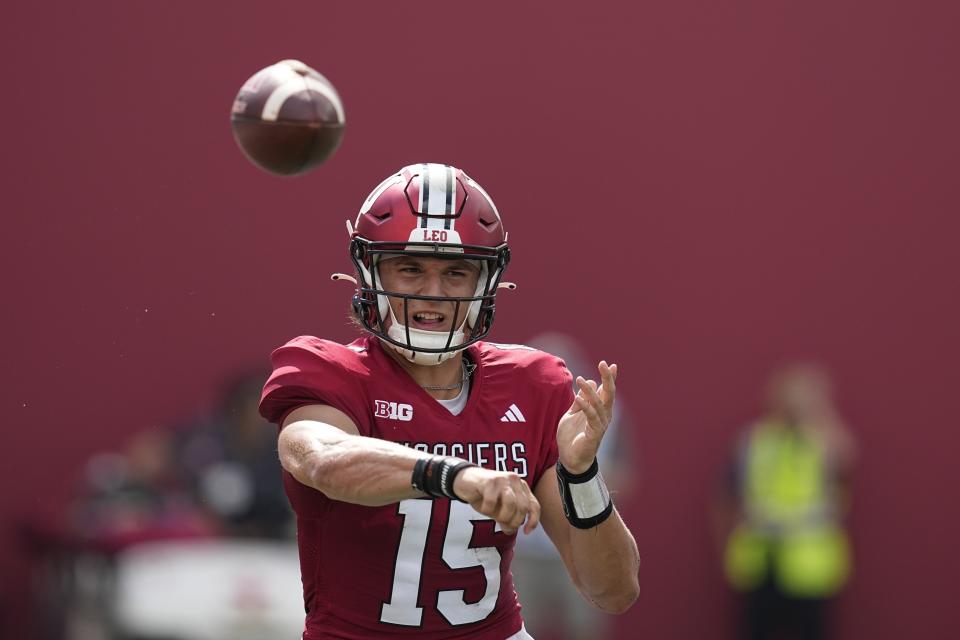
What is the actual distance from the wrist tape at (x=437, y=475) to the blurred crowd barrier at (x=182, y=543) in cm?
417

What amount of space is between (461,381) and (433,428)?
230 millimetres

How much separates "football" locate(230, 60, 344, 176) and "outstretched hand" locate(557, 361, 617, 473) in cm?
118

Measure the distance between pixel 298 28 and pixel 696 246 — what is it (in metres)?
2.83

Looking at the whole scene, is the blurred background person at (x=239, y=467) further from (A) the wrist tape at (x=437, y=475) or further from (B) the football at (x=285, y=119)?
(A) the wrist tape at (x=437, y=475)

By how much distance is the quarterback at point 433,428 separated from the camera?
343 centimetres

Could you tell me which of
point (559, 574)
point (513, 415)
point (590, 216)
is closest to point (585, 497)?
point (513, 415)

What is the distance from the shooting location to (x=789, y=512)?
9094mm

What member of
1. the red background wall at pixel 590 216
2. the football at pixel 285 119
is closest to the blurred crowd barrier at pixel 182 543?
the red background wall at pixel 590 216

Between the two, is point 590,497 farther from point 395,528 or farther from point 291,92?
point 291,92

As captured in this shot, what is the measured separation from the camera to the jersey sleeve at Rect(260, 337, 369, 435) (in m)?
3.41

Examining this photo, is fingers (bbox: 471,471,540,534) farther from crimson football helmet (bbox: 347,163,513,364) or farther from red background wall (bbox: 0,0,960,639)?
red background wall (bbox: 0,0,960,639)

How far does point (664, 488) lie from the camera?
9789mm

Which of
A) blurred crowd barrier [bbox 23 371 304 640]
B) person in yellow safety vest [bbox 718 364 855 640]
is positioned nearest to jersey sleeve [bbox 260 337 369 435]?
blurred crowd barrier [bbox 23 371 304 640]

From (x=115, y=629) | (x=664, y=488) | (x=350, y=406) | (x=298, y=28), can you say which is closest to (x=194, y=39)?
(x=298, y=28)
